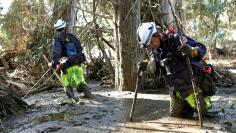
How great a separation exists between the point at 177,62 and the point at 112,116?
5.55ft

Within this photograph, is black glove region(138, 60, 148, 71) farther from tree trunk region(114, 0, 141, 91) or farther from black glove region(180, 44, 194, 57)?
tree trunk region(114, 0, 141, 91)

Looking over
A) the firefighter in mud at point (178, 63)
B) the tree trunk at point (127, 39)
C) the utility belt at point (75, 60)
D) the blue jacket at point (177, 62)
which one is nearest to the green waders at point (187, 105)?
the firefighter in mud at point (178, 63)

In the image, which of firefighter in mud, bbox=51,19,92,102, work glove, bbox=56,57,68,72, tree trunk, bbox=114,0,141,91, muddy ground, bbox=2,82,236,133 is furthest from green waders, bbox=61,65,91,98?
tree trunk, bbox=114,0,141,91

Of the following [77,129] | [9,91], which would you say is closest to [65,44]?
[9,91]

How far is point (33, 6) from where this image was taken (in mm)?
13875

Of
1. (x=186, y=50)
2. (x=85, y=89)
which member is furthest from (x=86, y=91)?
(x=186, y=50)

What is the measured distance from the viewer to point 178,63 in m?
5.70

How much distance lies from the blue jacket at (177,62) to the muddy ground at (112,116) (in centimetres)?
54

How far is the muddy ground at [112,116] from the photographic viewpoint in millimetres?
5652

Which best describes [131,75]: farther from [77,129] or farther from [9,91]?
[77,129]

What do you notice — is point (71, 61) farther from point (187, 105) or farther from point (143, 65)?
point (187, 105)

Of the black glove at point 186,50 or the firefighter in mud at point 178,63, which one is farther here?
the firefighter in mud at point 178,63

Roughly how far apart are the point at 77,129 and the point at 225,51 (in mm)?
18870

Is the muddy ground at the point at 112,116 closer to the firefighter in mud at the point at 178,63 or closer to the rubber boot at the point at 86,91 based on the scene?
the rubber boot at the point at 86,91
